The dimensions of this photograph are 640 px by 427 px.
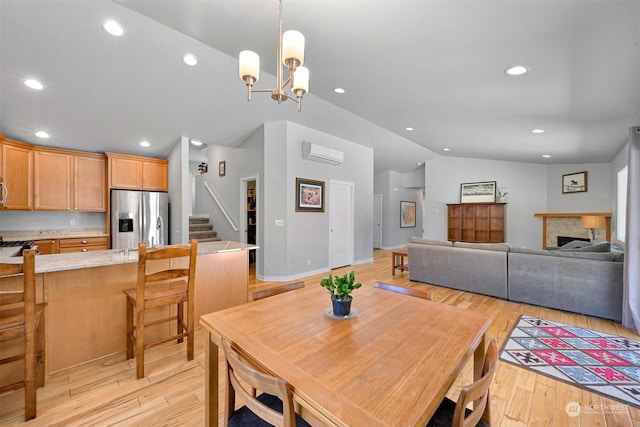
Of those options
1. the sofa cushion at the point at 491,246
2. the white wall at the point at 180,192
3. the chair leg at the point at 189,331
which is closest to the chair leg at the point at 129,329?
the chair leg at the point at 189,331

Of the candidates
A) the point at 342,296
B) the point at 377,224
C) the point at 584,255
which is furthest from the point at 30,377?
the point at 377,224

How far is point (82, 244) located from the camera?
15.1ft

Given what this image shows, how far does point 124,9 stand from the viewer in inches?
94.7

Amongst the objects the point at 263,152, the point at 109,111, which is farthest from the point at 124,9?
the point at 263,152

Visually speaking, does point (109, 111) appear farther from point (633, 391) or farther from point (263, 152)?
point (633, 391)

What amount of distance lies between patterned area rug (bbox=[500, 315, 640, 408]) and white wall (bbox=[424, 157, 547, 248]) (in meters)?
4.78

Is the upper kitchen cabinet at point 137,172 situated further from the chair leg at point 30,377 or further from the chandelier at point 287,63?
the chandelier at point 287,63

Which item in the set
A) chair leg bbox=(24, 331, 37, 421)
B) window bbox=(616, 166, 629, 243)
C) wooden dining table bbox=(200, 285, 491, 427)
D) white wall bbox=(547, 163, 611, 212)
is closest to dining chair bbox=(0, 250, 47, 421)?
chair leg bbox=(24, 331, 37, 421)

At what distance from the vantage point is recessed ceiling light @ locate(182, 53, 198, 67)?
3107 mm

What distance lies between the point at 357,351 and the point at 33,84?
4700 millimetres

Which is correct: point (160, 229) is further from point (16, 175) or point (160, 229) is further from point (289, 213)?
point (289, 213)

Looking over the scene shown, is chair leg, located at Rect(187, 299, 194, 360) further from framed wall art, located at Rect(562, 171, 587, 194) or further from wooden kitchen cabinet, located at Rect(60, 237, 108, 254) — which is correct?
framed wall art, located at Rect(562, 171, 587, 194)

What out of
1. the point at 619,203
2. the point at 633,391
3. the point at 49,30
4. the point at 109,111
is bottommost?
→ the point at 633,391

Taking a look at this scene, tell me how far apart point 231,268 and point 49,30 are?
2.88 meters
